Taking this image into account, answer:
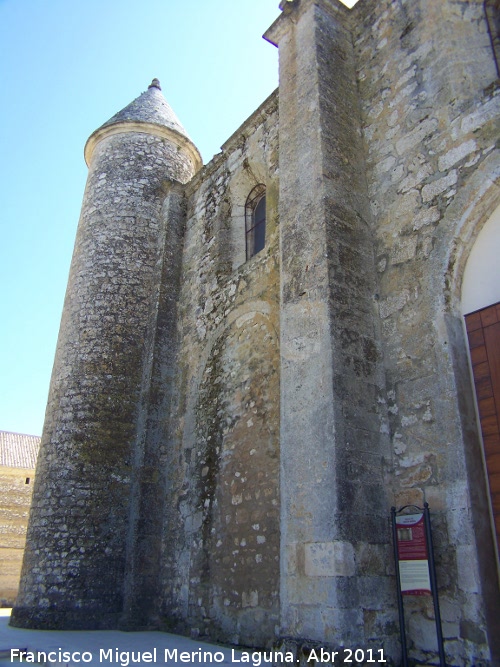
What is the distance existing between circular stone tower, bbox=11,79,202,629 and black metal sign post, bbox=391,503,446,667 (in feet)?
13.9

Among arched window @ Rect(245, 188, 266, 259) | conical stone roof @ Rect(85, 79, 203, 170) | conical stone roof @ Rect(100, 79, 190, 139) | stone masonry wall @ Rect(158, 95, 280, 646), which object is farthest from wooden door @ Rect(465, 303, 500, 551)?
conical stone roof @ Rect(100, 79, 190, 139)

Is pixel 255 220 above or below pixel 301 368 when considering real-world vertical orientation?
above

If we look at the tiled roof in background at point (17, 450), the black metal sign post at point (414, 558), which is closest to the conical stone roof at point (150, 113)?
the black metal sign post at point (414, 558)

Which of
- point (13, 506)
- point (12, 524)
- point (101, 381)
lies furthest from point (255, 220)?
point (13, 506)

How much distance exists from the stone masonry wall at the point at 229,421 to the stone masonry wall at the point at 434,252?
1.57 m

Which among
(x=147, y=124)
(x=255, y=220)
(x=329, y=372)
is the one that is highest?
(x=147, y=124)

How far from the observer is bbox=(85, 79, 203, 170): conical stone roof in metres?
9.96

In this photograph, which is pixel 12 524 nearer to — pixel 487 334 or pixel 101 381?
pixel 101 381

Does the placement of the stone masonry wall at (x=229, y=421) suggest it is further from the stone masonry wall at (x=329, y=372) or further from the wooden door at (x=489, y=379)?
the wooden door at (x=489, y=379)

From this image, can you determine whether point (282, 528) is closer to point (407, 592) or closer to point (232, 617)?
point (407, 592)

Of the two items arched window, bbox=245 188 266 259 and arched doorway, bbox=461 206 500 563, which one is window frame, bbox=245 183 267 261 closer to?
arched window, bbox=245 188 266 259

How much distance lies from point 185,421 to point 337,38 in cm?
512

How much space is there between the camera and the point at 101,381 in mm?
7902

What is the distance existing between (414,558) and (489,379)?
1408 mm
